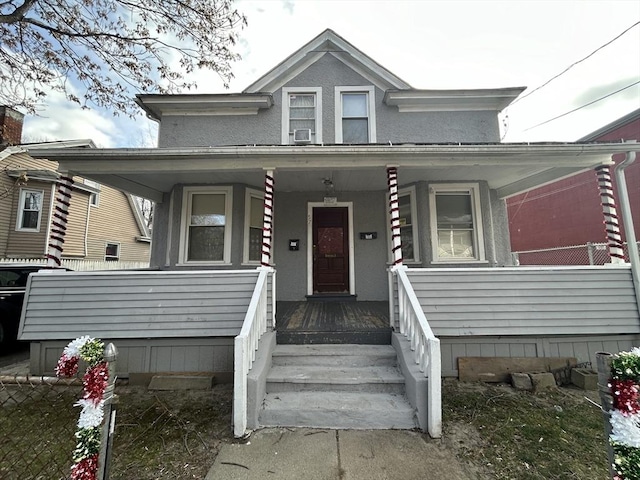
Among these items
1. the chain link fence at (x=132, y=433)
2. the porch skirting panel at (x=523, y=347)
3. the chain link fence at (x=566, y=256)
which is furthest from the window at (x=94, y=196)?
the chain link fence at (x=566, y=256)

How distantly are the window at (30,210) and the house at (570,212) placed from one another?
62.4ft

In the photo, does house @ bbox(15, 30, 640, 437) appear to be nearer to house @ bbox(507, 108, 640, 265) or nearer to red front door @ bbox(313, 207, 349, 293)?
red front door @ bbox(313, 207, 349, 293)

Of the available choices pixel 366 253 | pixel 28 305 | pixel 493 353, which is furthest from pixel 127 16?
pixel 493 353

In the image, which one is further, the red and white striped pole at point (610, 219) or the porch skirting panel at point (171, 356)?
the red and white striped pole at point (610, 219)

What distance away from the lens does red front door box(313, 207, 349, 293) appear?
628 cm

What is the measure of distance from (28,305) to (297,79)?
677 cm

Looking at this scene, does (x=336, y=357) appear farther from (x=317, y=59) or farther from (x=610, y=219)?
(x=317, y=59)

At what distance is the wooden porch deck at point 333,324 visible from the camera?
3949 mm

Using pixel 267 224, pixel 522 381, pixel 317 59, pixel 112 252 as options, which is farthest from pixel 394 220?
pixel 112 252

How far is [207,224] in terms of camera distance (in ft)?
19.3

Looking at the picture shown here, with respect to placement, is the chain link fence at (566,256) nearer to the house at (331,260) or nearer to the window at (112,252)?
the house at (331,260)

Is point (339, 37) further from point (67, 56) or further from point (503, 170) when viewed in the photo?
point (67, 56)

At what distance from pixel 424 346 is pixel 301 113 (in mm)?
5965

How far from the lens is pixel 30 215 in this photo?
11.1 meters
